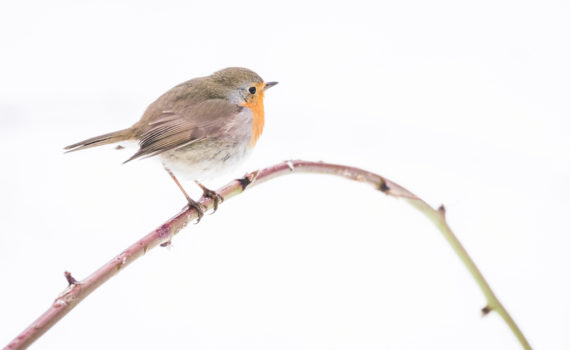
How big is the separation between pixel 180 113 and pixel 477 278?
1213 mm

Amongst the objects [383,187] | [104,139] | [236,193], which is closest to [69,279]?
[236,193]

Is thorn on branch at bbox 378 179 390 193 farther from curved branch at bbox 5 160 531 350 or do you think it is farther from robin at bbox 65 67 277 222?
robin at bbox 65 67 277 222

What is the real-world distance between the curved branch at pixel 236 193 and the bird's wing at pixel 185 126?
1.02 feet

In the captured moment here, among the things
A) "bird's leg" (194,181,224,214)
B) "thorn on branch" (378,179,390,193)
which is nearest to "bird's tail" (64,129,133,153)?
"bird's leg" (194,181,224,214)

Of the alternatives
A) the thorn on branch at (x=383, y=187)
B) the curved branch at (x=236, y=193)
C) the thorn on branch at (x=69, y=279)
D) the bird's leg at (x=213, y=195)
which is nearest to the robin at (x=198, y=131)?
the bird's leg at (x=213, y=195)

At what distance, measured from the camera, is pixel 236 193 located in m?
1.68

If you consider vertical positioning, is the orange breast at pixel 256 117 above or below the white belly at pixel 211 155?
above

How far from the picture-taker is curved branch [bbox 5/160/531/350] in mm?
1044

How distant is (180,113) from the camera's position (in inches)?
83.7

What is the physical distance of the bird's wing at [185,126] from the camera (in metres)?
2.00

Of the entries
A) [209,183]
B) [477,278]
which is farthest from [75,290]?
[209,183]

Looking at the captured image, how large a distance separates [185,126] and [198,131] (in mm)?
51

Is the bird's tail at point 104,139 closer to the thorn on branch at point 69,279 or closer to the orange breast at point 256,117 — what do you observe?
the orange breast at point 256,117

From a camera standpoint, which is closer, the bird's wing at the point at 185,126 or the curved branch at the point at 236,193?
the curved branch at the point at 236,193
